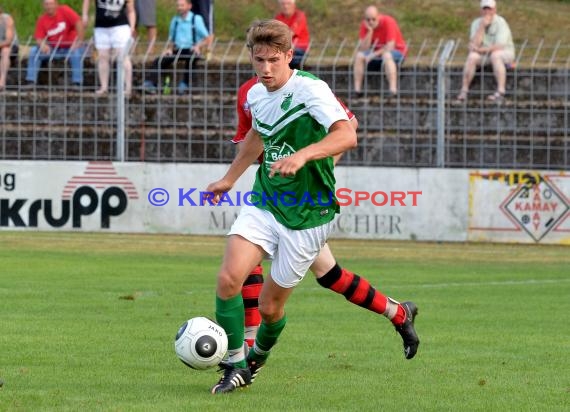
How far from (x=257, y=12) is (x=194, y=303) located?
925 inches

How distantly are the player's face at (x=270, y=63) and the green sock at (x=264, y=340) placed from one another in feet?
4.63

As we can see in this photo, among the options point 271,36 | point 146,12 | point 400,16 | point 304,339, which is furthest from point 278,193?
point 400,16

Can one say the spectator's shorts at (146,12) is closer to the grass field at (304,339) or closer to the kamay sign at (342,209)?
the kamay sign at (342,209)

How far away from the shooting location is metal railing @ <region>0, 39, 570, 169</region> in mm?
21594

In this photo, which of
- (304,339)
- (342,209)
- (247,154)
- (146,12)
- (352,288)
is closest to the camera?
(247,154)

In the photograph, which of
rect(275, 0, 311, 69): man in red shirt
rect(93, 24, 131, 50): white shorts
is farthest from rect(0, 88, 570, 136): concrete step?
rect(275, 0, 311, 69): man in red shirt

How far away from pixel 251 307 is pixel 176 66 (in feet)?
45.8

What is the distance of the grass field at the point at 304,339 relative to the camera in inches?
295

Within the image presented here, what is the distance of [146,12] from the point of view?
2491cm

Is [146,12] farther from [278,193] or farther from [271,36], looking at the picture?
[271,36]

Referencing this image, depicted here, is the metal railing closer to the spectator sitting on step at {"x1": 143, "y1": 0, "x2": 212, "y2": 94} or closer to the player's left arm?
the spectator sitting on step at {"x1": 143, "y1": 0, "x2": 212, "y2": 94}

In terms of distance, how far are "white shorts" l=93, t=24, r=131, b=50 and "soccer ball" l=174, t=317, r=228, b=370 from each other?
1526 centimetres

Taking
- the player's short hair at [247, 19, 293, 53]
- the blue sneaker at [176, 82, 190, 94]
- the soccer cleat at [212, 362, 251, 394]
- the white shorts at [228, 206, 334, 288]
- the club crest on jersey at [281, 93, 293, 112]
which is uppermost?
the player's short hair at [247, 19, 293, 53]

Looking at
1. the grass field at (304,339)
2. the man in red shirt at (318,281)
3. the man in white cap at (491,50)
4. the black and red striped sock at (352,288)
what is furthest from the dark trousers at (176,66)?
the black and red striped sock at (352,288)
